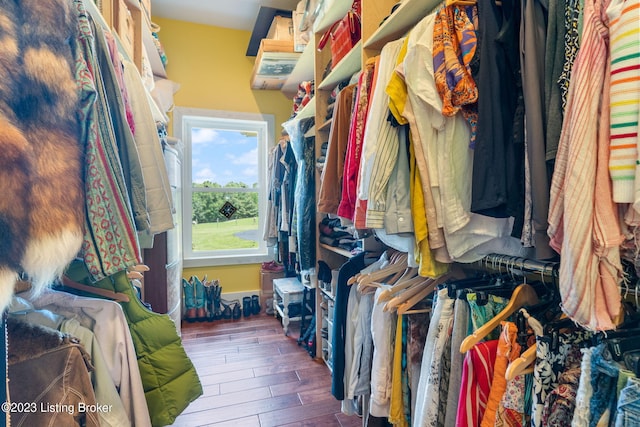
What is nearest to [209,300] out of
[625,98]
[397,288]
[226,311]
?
[226,311]

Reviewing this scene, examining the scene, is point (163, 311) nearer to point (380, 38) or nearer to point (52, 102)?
point (52, 102)

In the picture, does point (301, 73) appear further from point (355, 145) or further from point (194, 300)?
point (194, 300)

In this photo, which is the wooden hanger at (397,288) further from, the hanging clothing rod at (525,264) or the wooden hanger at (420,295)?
the hanging clothing rod at (525,264)

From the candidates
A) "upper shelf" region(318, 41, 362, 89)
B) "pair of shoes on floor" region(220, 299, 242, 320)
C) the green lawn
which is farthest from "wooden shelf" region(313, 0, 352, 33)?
"pair of shoes on floor" region(220, 299, 242, 320)

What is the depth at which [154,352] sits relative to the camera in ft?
3.20

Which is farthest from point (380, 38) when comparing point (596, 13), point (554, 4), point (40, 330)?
point (40, 330)

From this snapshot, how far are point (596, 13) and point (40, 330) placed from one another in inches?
50.2

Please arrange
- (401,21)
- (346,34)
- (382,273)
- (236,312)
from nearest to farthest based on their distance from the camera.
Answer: (401,21)
(382,273)
(346,34)
(236,312)

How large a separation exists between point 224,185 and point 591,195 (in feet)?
10.6

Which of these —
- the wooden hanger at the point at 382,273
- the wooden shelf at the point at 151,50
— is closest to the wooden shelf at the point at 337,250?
the wooden hanger at the point at 382,273

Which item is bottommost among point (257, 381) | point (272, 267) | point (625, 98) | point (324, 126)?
point (257, 381)

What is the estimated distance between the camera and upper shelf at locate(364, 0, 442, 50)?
118cm

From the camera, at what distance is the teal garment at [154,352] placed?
960mm

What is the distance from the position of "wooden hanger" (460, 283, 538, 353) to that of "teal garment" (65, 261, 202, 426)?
2.79 ft
